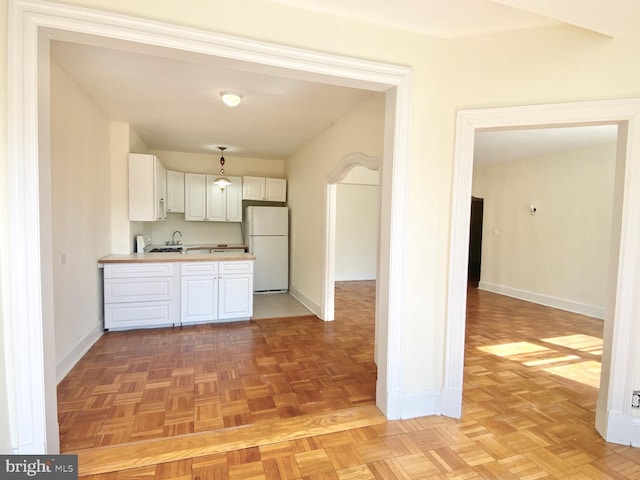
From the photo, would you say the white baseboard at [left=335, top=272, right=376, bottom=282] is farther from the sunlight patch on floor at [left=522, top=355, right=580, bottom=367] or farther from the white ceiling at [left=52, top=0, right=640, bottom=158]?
the sunlight patch on floor at [left=522, top=355, right=580, bottom=367]

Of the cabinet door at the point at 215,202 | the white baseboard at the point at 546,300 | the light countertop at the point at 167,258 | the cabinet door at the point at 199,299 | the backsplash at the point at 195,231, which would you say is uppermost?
the cabinet door at the point at 215,202

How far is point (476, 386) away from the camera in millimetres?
2764

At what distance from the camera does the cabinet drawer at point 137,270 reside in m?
3.79

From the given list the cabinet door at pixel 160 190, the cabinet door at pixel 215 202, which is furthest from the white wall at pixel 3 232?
the cabinet door at pixel 215 202

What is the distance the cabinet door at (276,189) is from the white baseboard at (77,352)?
347 centimetres

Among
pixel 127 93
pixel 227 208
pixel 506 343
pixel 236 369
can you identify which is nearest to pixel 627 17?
pixel 506 343

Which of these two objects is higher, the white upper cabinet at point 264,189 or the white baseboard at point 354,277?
the white upper cabinet at point 264,189

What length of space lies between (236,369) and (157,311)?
5.50ft

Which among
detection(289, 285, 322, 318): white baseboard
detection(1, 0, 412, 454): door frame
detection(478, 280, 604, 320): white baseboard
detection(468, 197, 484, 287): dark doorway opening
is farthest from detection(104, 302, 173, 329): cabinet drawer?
detection(468, 197, 484, 287): dark doorway opening

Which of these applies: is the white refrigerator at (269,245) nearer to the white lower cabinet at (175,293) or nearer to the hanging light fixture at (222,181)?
the hanging light fixture at (222,181)

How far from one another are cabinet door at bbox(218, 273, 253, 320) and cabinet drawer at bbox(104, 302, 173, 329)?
63 centimetres

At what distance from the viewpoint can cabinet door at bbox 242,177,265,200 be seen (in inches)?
243

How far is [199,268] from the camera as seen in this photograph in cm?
414

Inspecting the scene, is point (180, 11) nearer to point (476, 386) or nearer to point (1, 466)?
point (1, 466)
